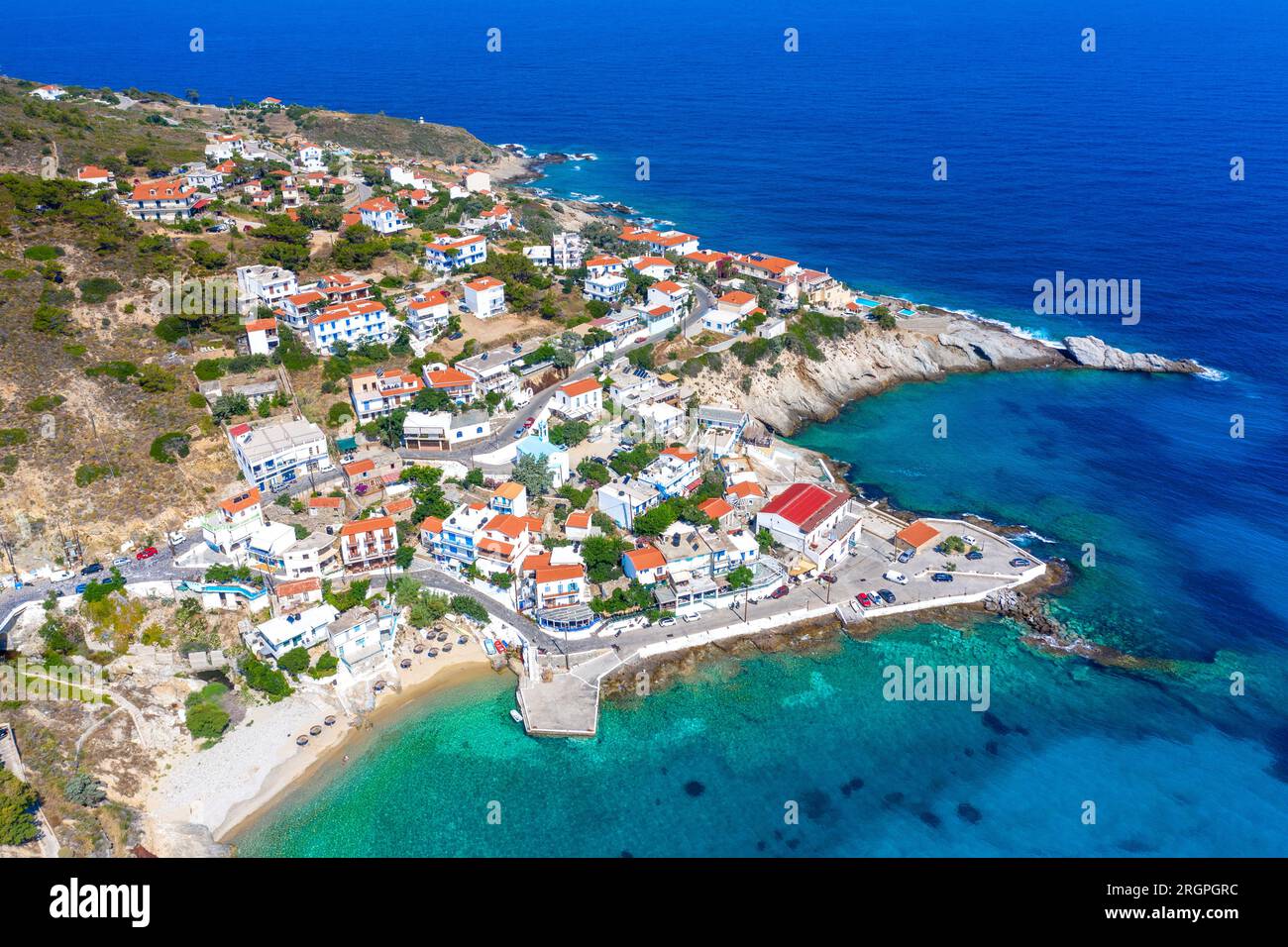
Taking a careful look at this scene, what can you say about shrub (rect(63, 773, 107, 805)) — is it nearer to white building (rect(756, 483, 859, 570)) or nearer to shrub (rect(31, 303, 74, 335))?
shrub (rect(31, 303, 74, 335))

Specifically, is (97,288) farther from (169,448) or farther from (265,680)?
(265,680)

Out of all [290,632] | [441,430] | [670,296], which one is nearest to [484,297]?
[670,296]

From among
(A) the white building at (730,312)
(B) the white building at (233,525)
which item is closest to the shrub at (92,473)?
(B) the white building at (233,525)

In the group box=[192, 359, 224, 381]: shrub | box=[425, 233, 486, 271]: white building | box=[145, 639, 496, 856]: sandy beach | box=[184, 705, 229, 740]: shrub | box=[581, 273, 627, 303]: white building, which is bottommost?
box=[145, 639, 496, 856]: sandy beach

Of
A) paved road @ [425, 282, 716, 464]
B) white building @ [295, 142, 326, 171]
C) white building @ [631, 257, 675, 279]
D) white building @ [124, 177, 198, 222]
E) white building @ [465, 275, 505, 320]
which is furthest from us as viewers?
white building @ [295, 142, 326, 171]

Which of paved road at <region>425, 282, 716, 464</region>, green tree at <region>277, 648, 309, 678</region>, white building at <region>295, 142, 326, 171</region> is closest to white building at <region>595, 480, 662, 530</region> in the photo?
paved road at <region>425, 282, 716, 464</region>

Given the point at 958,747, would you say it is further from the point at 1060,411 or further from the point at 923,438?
the point at 1060,411

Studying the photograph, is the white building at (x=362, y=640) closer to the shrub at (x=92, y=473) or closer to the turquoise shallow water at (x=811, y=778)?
the turquoise shallow water at (x=811, y=778)
